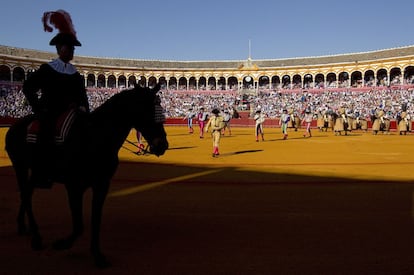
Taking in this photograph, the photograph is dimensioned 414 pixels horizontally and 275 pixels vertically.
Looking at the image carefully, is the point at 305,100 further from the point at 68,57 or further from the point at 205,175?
the point at 68,57

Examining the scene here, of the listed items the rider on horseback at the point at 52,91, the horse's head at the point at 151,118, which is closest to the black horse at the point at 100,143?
the horse's head at the point at 151,118

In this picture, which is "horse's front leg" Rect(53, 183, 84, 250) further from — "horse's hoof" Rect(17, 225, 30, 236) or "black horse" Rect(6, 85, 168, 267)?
"horse's hoof" Rect(17, 225, 30, 236)

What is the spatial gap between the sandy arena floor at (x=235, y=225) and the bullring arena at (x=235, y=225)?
0.01 meters

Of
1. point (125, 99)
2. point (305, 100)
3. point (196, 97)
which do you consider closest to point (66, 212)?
point (125, 99)

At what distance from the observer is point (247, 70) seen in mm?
64250

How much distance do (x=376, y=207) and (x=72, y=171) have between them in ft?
14.1

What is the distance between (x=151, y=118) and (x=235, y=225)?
6.17ft

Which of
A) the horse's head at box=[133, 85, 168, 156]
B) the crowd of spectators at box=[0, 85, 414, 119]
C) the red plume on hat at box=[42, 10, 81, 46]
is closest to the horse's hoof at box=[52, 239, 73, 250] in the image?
the horse's head at box=[133, 85, 168, 156]

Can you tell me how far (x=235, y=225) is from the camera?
174 inches

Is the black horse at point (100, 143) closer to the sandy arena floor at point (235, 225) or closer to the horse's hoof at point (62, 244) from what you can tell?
the horse's hoof at point (62, 244)

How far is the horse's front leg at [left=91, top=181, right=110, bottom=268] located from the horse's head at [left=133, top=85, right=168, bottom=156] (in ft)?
1.91

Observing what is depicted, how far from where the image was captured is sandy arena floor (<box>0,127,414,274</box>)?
A: 3223 mm

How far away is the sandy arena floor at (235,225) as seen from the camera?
3223mm

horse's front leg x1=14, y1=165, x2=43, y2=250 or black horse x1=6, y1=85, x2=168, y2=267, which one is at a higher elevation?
black horse x1=6, y1=85, x2=168, y2=267
